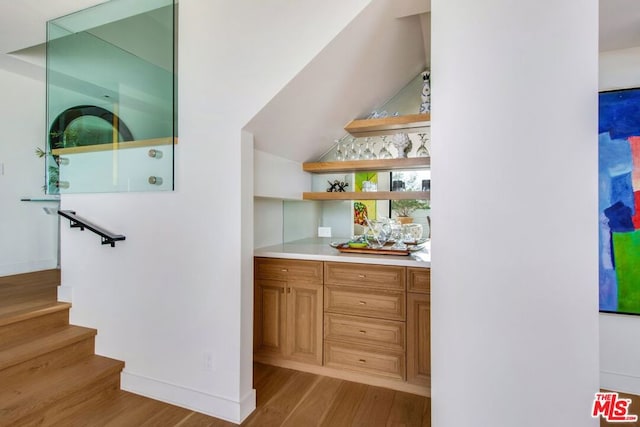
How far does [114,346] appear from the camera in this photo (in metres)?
2.26

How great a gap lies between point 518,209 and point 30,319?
303cm

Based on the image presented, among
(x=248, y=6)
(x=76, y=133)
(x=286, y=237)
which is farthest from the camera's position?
(x=286, y=237)

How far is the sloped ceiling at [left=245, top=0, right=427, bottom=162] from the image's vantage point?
182cm

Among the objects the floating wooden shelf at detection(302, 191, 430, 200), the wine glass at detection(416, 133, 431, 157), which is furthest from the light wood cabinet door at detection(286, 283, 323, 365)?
the wine glass at detection(416, 133, 431, 157)

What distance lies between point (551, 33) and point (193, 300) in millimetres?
2217

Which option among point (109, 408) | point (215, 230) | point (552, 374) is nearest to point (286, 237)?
point (215, 230)

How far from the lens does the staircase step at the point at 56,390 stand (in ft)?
5.53

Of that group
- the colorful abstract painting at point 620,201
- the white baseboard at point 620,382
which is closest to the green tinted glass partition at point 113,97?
the colorful abstract painting at point 620,201

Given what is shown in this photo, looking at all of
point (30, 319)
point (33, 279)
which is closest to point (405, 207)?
point (30, 319)

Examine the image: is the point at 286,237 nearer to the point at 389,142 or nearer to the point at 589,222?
the point at 389,142

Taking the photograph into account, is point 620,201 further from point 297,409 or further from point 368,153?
point 297,409

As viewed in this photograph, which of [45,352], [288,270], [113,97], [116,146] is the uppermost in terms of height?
[113,97]

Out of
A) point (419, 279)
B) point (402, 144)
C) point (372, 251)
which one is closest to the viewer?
point (419, 279)

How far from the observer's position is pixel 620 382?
216 centimetres
